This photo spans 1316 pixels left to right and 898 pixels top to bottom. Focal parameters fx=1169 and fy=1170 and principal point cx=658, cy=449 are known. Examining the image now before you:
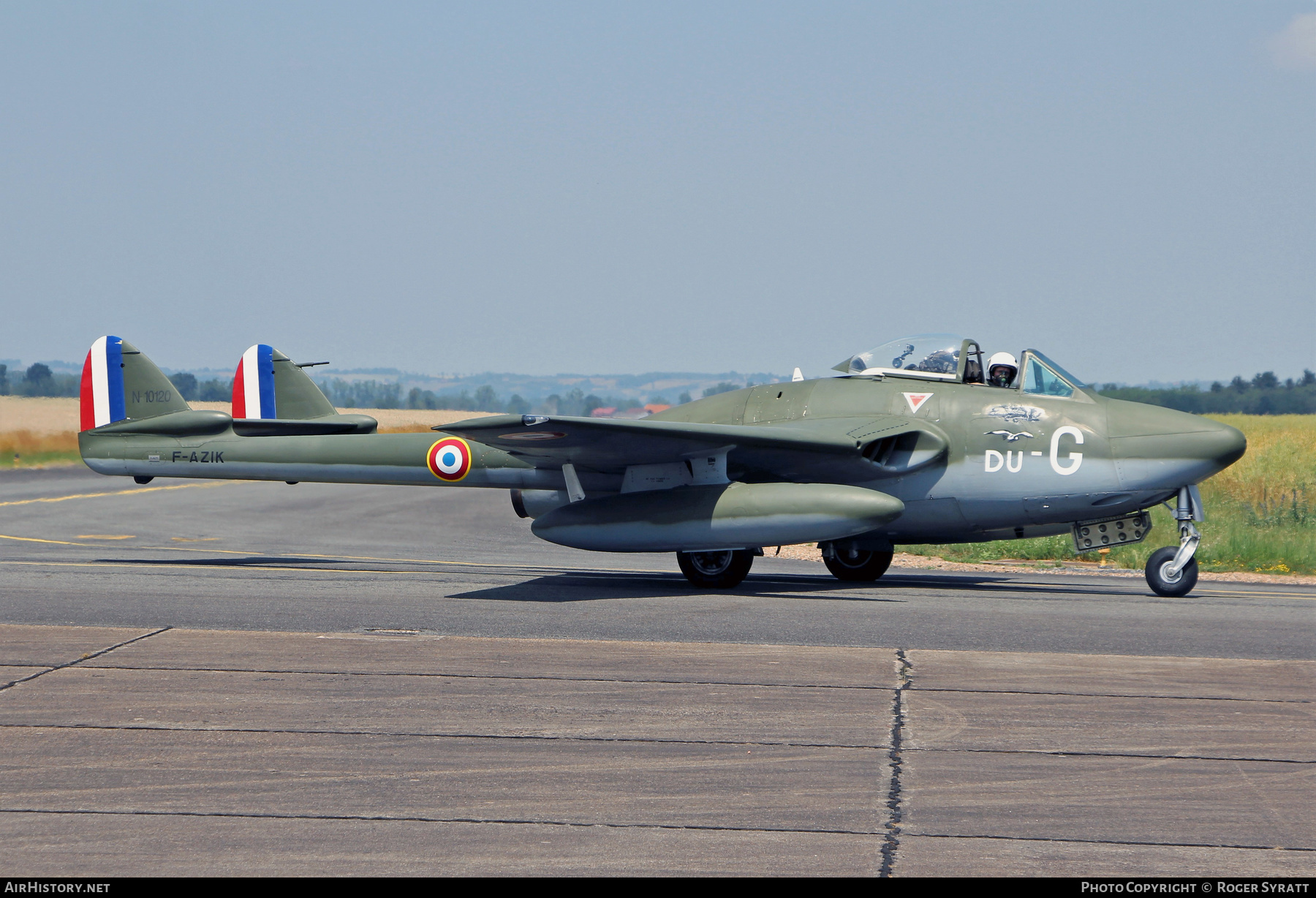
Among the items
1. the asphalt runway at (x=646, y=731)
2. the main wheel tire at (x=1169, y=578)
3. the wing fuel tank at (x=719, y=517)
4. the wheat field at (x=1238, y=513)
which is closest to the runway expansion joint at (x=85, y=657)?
the asphalt runway at (x=646, y=731)

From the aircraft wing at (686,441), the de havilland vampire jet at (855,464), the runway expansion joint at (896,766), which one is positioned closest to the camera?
the runway expansion joint at (896,766)

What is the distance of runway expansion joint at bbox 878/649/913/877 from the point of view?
508 centimetres

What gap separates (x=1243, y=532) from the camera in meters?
20.5

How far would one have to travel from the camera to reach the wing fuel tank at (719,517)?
12266 millimetres

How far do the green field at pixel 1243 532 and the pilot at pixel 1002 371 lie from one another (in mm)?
6209

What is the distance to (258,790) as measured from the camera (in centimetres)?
591

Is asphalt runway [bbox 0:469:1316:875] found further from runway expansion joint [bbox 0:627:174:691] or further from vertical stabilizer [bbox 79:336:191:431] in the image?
vertical stabilizer [bbox 79:336:191:431]

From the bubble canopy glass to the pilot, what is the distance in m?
0.41

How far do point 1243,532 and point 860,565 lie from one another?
31.1 feet

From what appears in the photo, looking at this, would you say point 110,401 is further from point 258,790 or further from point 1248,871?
point 1248,871

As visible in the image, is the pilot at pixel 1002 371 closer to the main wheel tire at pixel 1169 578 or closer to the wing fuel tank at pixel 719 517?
the wing fuel tank at pixel 719 517

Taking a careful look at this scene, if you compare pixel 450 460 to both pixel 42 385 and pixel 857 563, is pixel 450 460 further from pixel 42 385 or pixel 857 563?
pixel 42 385

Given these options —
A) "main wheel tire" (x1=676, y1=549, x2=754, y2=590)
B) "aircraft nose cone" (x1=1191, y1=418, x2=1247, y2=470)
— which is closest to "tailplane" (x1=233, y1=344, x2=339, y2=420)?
"main wheel tire" (x1=676, y1=549, x2=754, y2=590)
